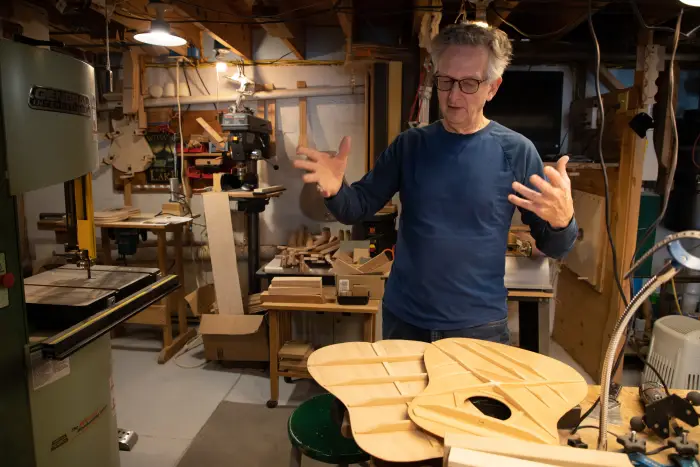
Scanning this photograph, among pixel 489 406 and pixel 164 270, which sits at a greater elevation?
pixel 489 406

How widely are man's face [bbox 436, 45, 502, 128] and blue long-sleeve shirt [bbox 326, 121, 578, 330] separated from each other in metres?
0.08

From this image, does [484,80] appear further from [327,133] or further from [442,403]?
[327,133]

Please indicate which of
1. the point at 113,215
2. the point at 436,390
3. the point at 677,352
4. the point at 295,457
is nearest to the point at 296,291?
the point at 295,457

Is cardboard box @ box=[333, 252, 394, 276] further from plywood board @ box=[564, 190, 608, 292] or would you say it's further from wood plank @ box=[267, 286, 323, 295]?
plywood board @ box=[564, 190, 608, 292]

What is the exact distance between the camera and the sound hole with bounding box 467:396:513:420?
3.18 ft

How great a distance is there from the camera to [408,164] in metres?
1.54

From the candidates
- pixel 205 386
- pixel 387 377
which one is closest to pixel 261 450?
pixel 205 386

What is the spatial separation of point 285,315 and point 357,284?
0.56 m

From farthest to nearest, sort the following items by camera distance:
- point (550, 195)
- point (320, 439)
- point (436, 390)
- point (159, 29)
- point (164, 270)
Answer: point (164, 270) → point (159, 29) → point (320, 439) → point (550, 195) → point (436, 390)

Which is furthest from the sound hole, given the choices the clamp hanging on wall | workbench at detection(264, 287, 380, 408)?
workbench at detection(264, 287, 380, 408)

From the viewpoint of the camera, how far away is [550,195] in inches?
43.8

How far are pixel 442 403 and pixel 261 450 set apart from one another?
1.77 meters

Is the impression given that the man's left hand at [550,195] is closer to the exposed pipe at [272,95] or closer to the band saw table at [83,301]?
the band saw table at [83,301]

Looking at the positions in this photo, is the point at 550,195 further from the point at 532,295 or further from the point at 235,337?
the point at 235,337
